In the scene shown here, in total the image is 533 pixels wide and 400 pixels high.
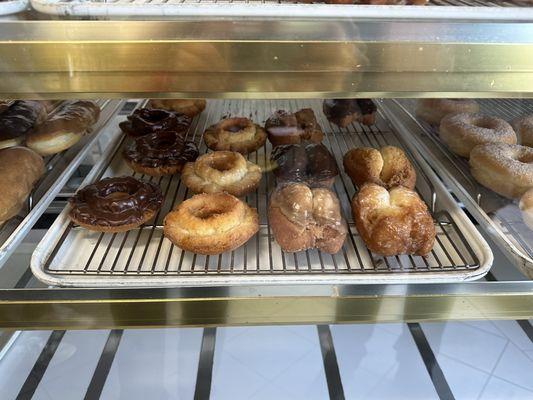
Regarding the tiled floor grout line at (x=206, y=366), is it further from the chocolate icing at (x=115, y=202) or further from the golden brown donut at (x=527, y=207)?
the golden brown donut at (x=527, y=207)

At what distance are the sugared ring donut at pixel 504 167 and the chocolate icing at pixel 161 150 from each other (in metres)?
0.88

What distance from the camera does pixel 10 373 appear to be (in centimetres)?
161

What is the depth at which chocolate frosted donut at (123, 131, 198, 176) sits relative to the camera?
1.48 m

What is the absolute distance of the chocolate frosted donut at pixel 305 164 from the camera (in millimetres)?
1406

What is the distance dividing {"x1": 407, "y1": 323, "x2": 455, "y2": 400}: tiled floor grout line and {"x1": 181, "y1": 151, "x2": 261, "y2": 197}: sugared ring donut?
2.91 feet

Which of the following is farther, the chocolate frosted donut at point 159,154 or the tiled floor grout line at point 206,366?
the tiled floor grout line at point 206,366

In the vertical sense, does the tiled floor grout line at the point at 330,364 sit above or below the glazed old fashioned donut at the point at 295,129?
below

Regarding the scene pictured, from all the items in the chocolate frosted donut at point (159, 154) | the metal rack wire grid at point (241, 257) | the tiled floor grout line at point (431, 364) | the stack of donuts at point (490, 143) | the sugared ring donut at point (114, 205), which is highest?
the stack of donuts at point (490, 143)

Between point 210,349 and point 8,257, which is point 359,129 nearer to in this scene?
point 210,349

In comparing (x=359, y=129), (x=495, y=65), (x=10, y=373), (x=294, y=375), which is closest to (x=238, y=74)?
(x=495, y=65)

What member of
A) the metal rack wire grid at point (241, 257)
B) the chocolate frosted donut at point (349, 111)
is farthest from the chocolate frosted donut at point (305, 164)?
the chocolate frosted donut at point (349, 111)

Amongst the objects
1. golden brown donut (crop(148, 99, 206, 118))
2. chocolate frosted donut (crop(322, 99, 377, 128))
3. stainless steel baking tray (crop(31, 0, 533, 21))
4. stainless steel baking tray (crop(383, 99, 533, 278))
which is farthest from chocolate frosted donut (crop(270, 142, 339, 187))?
stainless steel baking tray (crop(31, 0, 533, 21))

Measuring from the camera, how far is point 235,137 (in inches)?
62.8

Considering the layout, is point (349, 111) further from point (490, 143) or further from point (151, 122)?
point (151, 122)
